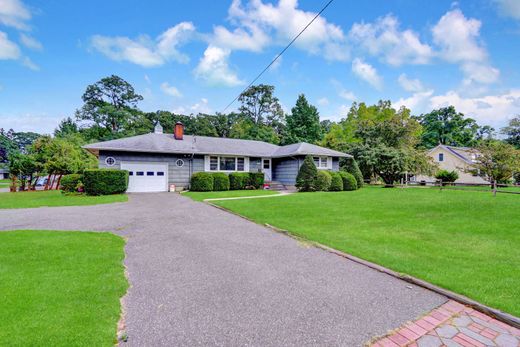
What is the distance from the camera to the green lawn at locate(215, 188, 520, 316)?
3.46m

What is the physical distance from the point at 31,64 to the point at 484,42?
86.3 feet

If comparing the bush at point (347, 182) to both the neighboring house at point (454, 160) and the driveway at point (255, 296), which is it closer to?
the driveway at point (255, 296)

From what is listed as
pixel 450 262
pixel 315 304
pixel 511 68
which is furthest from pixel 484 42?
pixel 315 304

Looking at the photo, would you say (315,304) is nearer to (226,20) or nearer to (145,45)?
(226,20)

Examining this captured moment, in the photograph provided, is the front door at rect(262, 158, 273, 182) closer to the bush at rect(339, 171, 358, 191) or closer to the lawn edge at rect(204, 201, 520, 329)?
the bush at rect(339, 171, 358, 191)

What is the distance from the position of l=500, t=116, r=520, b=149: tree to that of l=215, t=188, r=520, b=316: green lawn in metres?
37.6

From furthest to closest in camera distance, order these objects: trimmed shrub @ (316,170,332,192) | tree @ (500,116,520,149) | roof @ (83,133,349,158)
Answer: tree @ (500,116,520,149)
trimmed shrub @ (316,170,332,192)
roof @ (83,133,349,158)

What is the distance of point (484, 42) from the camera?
1129 centimetres

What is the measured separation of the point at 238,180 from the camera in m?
18.8

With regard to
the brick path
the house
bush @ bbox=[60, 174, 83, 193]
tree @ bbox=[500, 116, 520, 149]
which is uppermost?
tree @ bbox=[500, 116, 520, 149]

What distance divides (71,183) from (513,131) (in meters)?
53.3

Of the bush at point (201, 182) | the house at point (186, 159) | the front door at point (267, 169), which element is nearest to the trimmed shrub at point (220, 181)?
the bush at point (201, 182)

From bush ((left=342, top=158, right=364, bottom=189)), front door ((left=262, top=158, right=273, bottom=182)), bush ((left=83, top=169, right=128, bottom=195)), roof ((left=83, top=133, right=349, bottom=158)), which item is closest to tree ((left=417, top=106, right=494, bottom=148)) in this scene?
bush ((left=342, top=158, right=364, bottom=189))

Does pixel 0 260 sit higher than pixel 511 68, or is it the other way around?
pixel 511 68
